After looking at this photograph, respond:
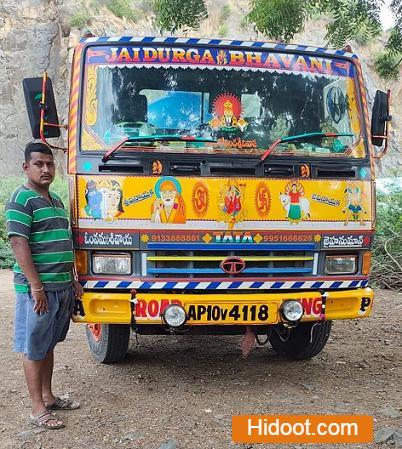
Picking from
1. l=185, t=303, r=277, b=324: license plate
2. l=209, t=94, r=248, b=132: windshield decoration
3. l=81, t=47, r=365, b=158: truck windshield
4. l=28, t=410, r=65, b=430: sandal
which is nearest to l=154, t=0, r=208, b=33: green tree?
l=81, t=47, r=365, b=158: truck windshield

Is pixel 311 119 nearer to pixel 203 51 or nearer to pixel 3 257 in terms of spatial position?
pixel 203 51

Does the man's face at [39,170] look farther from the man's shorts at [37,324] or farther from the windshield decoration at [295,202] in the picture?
the windshield decoration at [295,202]

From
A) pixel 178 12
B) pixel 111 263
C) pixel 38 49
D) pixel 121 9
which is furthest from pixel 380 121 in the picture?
pixel 38 49

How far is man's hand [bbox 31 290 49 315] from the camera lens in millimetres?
3367

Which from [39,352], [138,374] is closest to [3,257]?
[138,374]

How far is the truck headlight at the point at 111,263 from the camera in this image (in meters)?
3.83

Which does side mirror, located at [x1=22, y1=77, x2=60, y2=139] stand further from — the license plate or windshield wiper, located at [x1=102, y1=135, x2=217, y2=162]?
the license plate

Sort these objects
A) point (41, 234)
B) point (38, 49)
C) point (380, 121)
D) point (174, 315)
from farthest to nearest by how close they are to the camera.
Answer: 1. point (38, 49)
2. point (380, 121)
3. point (174, 315)
4. point (41, 234)

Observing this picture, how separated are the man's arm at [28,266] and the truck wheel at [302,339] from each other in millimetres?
1977

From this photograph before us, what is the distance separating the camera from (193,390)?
4.17 m

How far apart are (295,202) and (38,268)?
1.81 meters

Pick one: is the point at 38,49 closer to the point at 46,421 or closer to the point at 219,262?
the point at 219,262

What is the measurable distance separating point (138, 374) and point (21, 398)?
3.07ft

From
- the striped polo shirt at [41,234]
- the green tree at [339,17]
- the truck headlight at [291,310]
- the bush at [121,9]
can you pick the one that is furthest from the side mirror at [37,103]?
the bush at [121,9]
